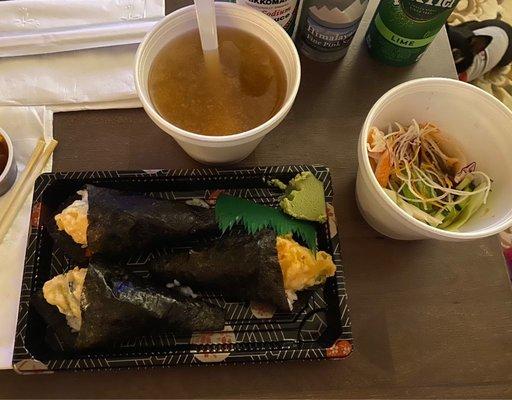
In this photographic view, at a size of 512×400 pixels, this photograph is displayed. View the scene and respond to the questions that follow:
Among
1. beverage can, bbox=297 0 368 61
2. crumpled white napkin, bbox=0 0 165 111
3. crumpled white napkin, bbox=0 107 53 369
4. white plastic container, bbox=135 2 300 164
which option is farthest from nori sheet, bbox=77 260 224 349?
beverage can, bbox=297 0 368 61

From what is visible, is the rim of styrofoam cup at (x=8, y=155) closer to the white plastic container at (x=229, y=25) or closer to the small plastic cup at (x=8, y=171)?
the small plastic cup at (x=8, y=171)

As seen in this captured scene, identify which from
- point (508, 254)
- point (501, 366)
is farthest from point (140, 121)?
point (508, 254)

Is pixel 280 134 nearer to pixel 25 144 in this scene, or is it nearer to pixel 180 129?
pixel 180 129

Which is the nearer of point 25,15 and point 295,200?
point 295,200

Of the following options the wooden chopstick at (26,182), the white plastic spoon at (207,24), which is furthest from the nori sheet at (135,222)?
the white plastic spoon at (207,24)

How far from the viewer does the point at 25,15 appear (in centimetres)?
93

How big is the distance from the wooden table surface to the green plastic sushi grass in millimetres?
75

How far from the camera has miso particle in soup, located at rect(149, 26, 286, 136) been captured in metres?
0.71

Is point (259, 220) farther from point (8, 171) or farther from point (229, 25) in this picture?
point (8, 171)

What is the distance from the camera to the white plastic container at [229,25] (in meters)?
0.64

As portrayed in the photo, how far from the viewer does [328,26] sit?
2.64ft

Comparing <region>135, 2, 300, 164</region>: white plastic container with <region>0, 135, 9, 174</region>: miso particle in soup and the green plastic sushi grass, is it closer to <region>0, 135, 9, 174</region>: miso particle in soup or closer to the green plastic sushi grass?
the green plastic sushi grass

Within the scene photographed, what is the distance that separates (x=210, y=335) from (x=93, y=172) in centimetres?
34

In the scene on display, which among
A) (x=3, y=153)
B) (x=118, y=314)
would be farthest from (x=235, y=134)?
(x=3, y=153)
